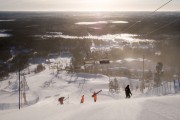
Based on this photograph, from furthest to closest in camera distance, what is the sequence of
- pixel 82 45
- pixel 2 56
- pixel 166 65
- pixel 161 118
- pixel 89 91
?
pixel 82 45 → pixel 2 56 → pixel 166 65 → pixel 89 91 → pixel 161 118

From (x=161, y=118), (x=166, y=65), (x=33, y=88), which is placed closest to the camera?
(x=161, y=118)

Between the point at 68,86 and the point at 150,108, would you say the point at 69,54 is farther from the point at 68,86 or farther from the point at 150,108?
the point at 150,108

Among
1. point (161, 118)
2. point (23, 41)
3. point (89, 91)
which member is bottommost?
point (89, 91)

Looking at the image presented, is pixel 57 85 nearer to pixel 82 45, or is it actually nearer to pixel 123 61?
pixel 123 61

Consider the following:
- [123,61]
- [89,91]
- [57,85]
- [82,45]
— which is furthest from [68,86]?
[82,45]

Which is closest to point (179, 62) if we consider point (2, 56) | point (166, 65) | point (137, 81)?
point (166, 65)

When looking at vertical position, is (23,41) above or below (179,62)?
above

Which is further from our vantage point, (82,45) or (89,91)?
(82,45)
